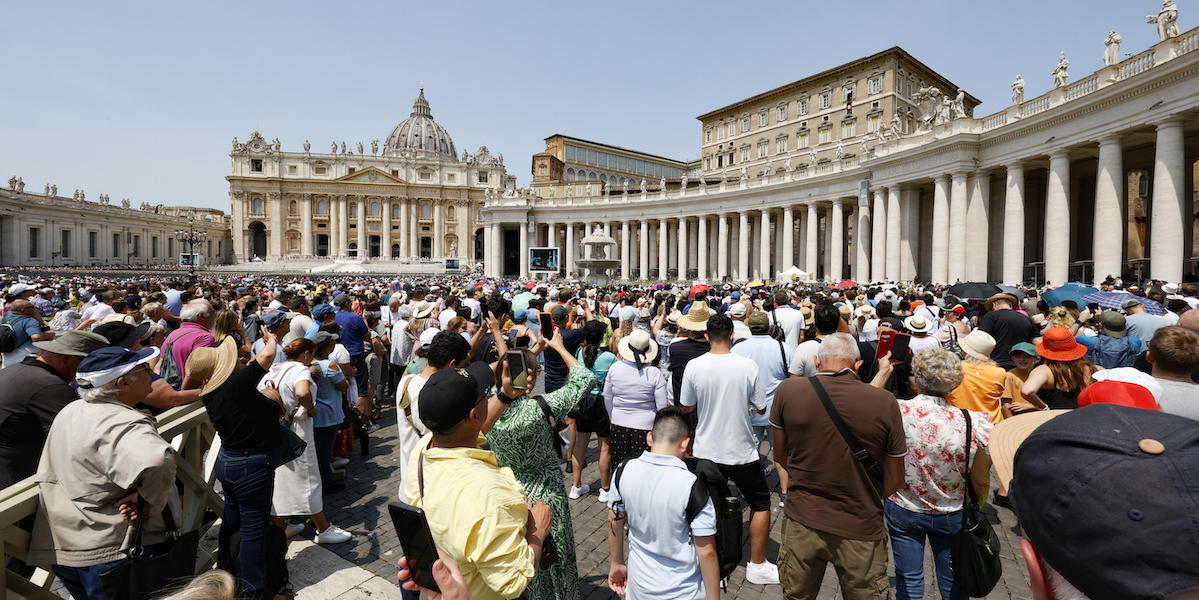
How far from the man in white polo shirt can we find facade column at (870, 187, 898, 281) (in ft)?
108

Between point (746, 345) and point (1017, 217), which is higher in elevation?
point (1017, 217)

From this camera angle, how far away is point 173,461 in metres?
3.29

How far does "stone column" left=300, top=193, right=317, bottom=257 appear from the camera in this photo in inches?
3401

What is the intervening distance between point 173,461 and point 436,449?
2.00 m

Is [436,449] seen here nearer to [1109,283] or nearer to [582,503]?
[582,503]

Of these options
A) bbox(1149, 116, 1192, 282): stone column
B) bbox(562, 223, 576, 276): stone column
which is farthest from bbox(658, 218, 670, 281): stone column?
bbox(1149, 116, 1192, 282): stone column

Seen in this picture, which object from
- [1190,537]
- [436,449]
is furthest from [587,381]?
[1190,537]

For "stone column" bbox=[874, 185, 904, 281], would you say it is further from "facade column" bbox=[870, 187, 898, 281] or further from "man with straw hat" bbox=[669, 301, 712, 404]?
"man with straw hat" bbox=[669, 301, 712, 404]

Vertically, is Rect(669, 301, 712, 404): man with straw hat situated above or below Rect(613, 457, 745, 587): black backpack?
above

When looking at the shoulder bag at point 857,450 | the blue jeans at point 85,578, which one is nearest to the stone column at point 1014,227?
the shoulder bag at point 857,450

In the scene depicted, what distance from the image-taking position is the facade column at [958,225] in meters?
26.9

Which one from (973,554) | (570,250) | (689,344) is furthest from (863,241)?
(973,554)

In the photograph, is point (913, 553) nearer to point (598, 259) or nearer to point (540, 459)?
point (540, 459)

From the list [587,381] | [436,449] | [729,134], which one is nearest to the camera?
[436,449]
